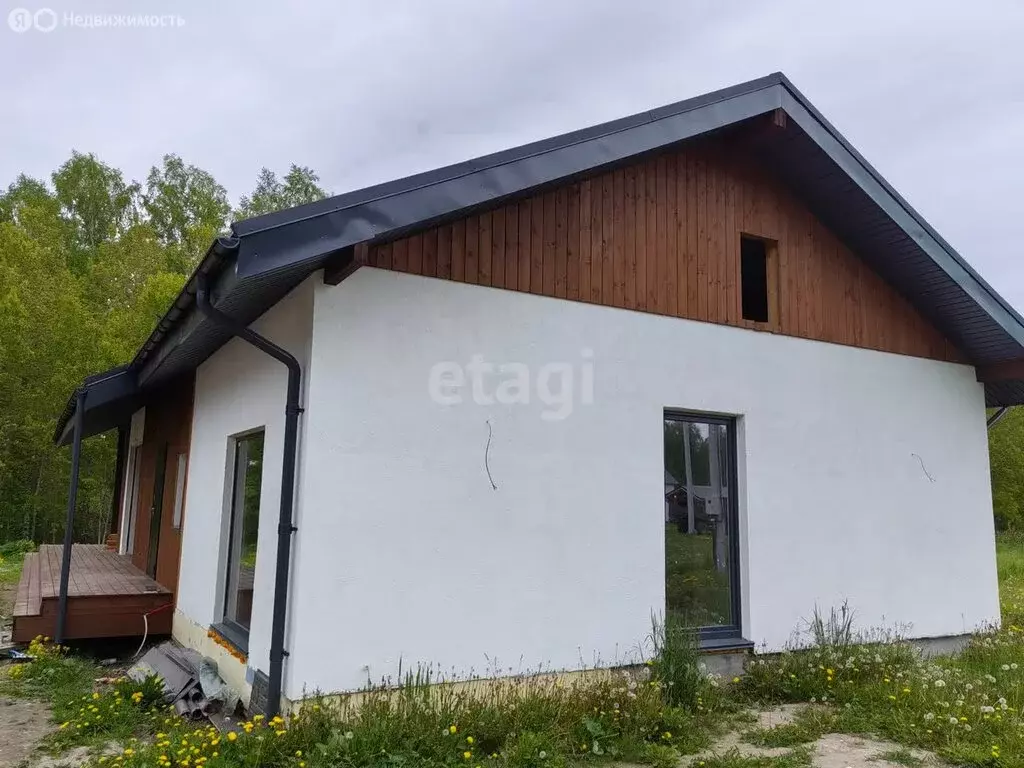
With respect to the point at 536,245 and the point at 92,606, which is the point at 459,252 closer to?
the point at 536,245

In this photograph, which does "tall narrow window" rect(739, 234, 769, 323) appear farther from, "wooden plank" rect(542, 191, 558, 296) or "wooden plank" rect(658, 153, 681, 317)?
"wooden plank" rect(542, 191, 558, 296)

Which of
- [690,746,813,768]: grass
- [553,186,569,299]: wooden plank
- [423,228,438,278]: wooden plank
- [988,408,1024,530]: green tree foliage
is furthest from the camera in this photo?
[988,408,1024,530]: green tree foliage

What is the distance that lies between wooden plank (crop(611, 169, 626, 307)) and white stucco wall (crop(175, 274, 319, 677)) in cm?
247

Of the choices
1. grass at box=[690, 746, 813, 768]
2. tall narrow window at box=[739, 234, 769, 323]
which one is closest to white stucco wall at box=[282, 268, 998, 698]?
tall narrow window at box=[739, 234, 769, 323]

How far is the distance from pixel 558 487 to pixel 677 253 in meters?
2.40

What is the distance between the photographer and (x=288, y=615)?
4.71 meters

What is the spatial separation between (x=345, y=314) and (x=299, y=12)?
157 inches

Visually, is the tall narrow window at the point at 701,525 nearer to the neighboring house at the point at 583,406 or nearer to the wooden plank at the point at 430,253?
the neighboring house at the point at 583,406

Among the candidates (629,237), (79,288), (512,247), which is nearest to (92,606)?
(512,247)

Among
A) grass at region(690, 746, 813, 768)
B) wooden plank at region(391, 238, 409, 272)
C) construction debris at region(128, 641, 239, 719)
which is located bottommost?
grass at region(690, 746, 813, 768)

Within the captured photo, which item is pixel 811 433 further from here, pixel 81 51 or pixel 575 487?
pixel 81 51

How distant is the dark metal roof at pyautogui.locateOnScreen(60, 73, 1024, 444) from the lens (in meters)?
4.32

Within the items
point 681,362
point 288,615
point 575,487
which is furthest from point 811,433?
point 288,615

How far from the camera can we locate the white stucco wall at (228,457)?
16.9ft
